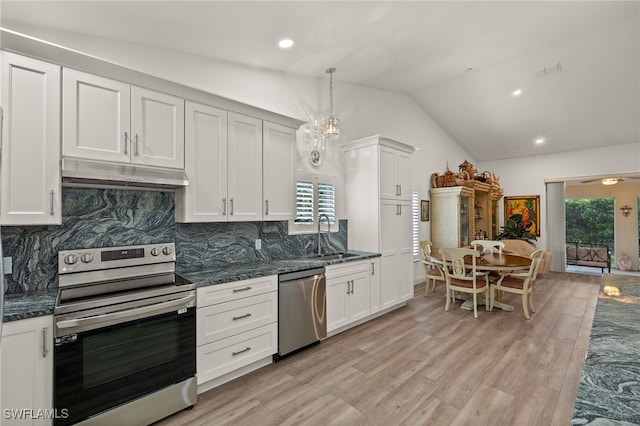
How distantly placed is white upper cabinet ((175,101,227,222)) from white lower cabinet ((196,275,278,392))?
2.34 ft

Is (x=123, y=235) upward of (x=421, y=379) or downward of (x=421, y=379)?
upward

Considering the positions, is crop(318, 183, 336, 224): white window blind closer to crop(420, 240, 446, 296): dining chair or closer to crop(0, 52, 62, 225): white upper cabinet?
crop(420, 240, 446, 296): dining chair

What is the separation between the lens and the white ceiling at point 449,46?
2.48 metres

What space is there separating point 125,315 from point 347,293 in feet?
7.68

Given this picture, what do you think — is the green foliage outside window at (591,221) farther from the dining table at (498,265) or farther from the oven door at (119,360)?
the oven door at (119,360)

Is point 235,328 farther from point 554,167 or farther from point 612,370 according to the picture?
point 554,167

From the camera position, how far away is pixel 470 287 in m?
4.14

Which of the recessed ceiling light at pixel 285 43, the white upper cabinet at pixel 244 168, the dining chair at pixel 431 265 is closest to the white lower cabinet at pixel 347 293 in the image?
the white upper cabinet at pixel 244 168

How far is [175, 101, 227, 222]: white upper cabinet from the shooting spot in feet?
8.66

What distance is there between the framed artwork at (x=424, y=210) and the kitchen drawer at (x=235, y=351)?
4.36m

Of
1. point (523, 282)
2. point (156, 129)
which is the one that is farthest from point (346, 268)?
point (523, 282)

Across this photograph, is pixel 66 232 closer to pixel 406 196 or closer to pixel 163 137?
pixel 163 137

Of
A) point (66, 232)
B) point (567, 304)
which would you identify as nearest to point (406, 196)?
point (567, 304)

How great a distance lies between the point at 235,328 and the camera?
2.58 meters
